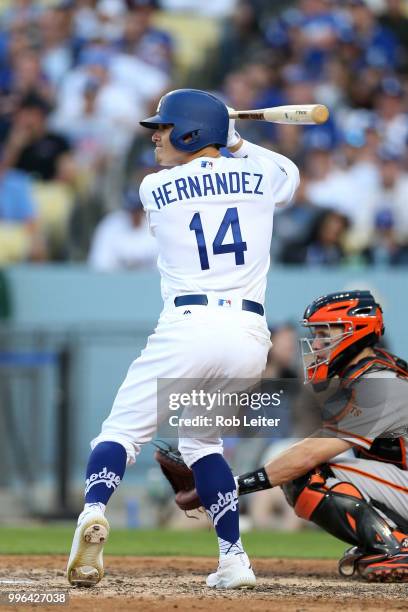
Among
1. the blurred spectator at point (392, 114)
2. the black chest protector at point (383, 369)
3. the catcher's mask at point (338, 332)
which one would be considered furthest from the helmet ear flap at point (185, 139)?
the blurred spectator at point (392, 114)

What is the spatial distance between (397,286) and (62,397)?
3.27 meters

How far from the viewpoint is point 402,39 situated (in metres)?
13.7

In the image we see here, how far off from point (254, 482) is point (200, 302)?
96 centimetres

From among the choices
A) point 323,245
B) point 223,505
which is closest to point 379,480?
point 223,505

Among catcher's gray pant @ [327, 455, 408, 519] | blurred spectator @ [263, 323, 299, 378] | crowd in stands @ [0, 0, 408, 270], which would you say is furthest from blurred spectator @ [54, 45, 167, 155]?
catcher's gray pant @ [327, 455, 408, 519]

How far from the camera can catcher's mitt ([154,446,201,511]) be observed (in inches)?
216

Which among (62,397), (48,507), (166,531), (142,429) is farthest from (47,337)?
(142,429)

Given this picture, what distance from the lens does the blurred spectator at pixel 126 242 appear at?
11164 mm

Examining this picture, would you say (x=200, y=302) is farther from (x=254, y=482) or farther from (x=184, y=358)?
(x=254, y=482)

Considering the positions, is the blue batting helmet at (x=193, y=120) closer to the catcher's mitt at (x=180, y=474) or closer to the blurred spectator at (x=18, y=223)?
the catcher's mitt at (x=180, y=474)

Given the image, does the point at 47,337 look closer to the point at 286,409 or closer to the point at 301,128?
the point at 301,128

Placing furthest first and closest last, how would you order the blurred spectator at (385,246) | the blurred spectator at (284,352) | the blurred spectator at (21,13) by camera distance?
the blurred spectator at (21,13) → the blurred spectator at (385,246) → the blurred spectator at (284,352)

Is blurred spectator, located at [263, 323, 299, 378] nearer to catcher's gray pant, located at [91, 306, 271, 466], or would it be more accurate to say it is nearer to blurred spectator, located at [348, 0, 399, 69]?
blurred spectator, located at [348, 0, 399, 69]

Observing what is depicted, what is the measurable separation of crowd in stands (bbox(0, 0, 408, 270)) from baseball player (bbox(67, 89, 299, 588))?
5766 millimetres
